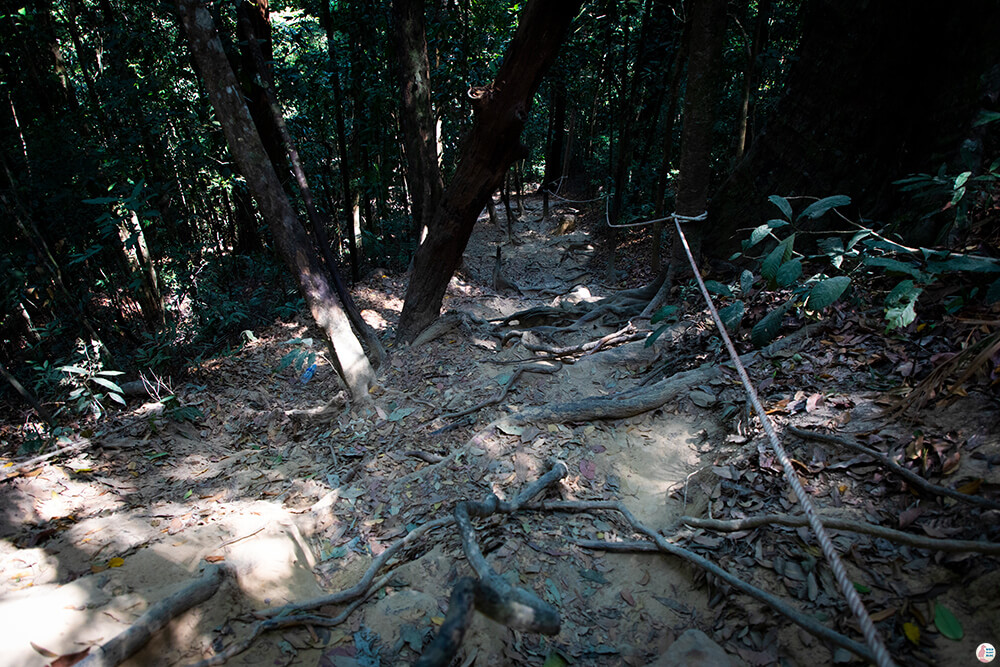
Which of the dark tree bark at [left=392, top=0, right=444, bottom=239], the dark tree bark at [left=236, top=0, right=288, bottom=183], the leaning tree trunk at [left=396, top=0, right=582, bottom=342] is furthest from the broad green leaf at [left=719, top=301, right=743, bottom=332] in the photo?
the dark tree bark at [left=236, top=0, right=288, bottom=183]

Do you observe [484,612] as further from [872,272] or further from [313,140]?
[313,140]

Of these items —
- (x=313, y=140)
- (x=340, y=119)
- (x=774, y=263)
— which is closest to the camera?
(x=774, y=263)

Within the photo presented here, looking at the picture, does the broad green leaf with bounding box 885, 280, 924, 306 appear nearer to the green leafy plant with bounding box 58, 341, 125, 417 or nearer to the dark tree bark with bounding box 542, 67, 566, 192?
the green leafy plant with bounding box 58, 341, 125, 417

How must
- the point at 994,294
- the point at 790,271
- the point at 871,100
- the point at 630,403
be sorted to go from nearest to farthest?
1. the point at 994,294
2. the point at 790,271
3. the point at 630,403
4. the point at 871,100

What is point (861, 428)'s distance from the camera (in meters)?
2.12

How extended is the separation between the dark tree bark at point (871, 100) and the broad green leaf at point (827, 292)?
2.10 metres

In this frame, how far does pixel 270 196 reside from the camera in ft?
12.3

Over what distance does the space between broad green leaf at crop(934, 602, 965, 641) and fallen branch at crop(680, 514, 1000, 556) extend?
178 mm

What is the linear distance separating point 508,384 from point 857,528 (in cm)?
247

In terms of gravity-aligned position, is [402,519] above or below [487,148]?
below

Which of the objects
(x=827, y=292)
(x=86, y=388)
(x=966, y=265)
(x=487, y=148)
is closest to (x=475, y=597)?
(x=827, y=292)

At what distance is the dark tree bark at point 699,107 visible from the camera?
12.7 ft

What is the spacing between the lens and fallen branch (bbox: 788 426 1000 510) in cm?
158

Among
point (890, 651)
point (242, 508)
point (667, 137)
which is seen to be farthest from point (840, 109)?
point (242, 508)
